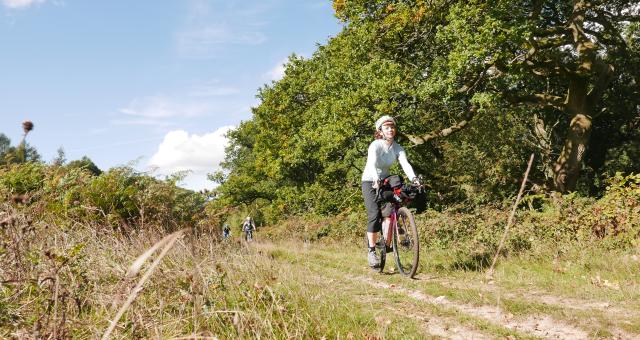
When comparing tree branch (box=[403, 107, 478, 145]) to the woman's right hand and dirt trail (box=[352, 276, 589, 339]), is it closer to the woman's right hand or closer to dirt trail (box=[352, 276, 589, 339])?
the woman's right hand

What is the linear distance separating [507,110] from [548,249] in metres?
14.8

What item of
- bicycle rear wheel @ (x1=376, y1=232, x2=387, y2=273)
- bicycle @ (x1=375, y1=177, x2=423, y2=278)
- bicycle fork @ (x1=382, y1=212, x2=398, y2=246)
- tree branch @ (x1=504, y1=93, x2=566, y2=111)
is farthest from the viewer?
tree branch @ (x1=504, y1=93, x2=566, y2=111)

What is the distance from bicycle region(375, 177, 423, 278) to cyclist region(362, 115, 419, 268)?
132 mm

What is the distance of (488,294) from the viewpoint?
520cm

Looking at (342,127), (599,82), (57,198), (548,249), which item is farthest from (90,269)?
(599,82)

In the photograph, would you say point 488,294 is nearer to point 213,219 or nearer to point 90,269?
point 90,269

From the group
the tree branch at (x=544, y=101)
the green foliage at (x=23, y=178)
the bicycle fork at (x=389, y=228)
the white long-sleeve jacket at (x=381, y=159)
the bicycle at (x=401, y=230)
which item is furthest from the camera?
the tree branch at (x=544, y=101)

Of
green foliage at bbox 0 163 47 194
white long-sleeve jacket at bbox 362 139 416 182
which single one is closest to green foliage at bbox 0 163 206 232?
green foliage at bbox 0 163 47 194

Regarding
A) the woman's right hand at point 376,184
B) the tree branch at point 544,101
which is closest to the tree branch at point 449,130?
the tree branch at point 544,101

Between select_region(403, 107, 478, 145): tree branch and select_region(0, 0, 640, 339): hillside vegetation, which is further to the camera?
select_region(403, 107, 478, 145): tree branch

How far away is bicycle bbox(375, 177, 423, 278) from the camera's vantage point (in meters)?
6.79

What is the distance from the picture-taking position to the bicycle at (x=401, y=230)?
6.79 m

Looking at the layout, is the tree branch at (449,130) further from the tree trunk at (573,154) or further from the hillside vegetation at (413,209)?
the tree trunk at (573,154)

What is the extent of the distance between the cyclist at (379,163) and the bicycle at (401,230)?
5.2 inches
